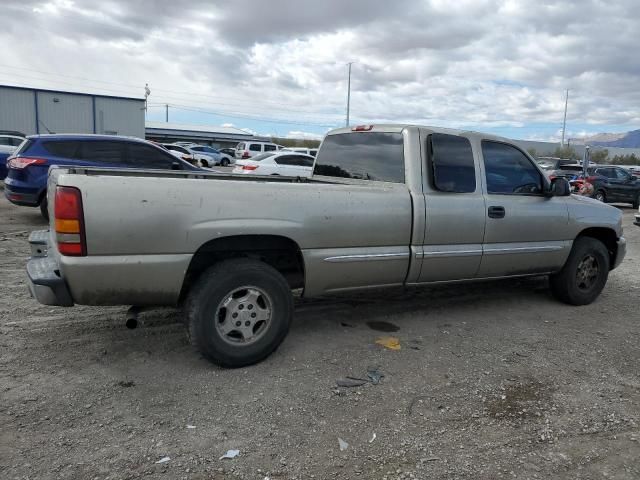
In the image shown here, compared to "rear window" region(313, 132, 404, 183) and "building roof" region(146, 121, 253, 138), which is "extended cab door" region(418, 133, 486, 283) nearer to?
"rear window" region(313, 132, 404, 183)

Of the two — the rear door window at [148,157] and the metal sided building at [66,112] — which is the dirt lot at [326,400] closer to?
the rear door window at [148,157]

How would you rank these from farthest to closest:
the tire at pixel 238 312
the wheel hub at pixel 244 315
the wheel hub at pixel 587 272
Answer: the wheel hub at pixel 587 272, the wheel hub at pixel 244 315, the tire at pixel 238 312

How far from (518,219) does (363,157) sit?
1634 millimetres

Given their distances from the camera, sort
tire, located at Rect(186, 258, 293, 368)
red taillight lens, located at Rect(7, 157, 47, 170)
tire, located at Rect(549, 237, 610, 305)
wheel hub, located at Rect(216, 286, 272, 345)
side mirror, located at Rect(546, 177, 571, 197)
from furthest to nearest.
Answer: red taillight lens, located at Rect(7, 157, 47, 170)
tire, located at Rect(549, 237, 610, 305)
side mirror, located at Rect(546, 177, 571, 197)
wheel hub, located at Rect(216, 286, 272, 345)
tire, located at Rect(186, 258, 293, 368)

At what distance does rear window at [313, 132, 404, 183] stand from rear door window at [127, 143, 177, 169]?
479cm

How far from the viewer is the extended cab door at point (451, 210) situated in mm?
4570

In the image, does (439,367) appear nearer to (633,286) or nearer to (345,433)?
(345,433)

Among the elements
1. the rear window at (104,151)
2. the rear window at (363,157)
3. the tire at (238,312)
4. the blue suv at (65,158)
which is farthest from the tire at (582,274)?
the rear window at (104,151)

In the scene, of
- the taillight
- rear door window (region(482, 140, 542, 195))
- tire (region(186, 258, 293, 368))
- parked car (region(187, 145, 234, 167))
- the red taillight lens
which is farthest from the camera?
parked car (region(187, 145, 234, 167))

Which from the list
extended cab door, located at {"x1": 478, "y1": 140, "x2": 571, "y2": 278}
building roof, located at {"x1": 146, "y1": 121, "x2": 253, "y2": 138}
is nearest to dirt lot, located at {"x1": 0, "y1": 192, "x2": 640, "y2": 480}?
extended cab door, located at {"x1": 478, "y1": 140, "x2": 571, "y2": 278}

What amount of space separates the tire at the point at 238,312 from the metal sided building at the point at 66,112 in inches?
1381

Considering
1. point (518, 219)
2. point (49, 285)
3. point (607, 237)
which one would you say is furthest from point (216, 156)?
point (49, 285)

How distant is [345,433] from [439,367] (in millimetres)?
1245

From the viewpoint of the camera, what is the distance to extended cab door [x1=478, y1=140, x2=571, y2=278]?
4996 mm
